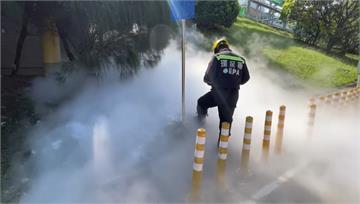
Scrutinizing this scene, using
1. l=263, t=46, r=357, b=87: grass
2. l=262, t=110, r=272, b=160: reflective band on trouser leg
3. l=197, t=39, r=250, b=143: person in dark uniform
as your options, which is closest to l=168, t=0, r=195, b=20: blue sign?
l=197, t=39, r=250, b=143: person in dark uniform

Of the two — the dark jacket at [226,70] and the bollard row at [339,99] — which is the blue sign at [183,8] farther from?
the bollard row at [339,99]

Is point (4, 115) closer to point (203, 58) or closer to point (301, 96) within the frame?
point (203, 58)

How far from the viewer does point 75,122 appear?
22.8ft

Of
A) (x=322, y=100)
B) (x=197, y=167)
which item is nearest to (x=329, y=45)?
(x=322, y=100)

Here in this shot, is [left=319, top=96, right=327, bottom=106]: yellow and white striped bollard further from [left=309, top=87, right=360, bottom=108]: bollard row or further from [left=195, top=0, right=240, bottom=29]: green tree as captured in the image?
[left=195, top=0, right=240, bottom=29]: green tree

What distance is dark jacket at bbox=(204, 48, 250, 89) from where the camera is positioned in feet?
20.8

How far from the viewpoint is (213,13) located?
51.1ft

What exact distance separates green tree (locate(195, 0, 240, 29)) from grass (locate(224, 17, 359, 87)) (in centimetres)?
99

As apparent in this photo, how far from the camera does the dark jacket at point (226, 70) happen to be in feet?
20.8

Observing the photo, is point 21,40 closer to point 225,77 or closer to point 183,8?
point 183,8

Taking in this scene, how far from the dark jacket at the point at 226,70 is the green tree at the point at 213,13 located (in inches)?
355

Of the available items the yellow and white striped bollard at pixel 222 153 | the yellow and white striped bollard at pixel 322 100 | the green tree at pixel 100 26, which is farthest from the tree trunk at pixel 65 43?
the yellow and white striped bollard at pixel 322 100

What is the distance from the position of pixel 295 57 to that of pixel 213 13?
4149 millimetres

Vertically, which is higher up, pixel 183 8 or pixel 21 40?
pixel 183 8
